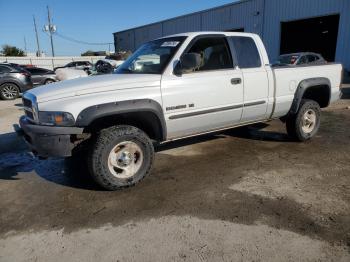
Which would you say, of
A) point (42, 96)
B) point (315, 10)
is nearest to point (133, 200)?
point (42, 96)

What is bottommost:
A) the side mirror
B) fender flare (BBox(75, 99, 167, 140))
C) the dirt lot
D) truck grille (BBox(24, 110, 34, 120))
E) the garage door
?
the dirt lot

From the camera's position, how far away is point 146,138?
4.06 metres

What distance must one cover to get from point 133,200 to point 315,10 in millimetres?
20249

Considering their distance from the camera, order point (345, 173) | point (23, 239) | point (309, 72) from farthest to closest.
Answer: point (309, 72) → point (345, 173) → point (23, 239)

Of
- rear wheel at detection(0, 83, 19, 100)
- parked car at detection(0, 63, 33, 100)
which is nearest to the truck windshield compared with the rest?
parked car at detection(0, 63, 33, 100)

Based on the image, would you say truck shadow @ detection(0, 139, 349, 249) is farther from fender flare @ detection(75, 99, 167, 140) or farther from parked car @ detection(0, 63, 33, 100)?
parked car @ detection(0, 63, 33, 100)

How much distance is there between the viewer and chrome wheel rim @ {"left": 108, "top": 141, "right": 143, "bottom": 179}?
393cm

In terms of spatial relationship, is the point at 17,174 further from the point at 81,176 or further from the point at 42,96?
the point at 42,96

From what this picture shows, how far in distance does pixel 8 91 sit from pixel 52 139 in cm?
1165

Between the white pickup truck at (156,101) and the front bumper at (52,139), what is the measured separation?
0.03 feet

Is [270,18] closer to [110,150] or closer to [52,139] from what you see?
[110,150]

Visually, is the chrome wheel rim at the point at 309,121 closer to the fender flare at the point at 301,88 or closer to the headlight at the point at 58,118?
the fender flare at the point at 301,88

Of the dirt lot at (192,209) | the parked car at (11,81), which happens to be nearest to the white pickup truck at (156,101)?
the dirt lot at (192,209)

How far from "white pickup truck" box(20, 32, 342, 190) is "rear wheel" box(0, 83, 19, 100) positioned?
418 inches
